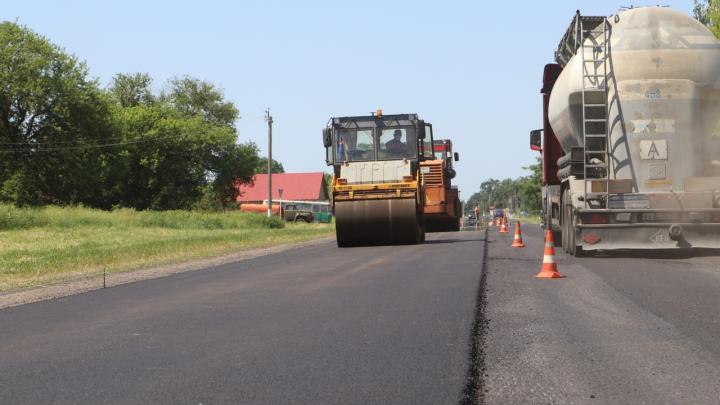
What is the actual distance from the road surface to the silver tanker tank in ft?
10.4

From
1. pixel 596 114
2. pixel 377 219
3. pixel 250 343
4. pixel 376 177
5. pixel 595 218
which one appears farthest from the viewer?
pixel 376 177

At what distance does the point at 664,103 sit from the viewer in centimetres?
1575

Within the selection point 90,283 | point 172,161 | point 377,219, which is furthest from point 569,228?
point 172,161

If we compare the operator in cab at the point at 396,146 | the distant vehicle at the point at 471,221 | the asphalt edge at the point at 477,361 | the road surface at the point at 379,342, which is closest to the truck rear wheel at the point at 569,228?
the road surface at the point at 379,342

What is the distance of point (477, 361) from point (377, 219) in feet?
54.9

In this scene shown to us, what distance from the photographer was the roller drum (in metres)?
22.9

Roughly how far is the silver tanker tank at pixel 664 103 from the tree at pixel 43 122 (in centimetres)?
4656

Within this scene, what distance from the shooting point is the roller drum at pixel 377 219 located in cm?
2289

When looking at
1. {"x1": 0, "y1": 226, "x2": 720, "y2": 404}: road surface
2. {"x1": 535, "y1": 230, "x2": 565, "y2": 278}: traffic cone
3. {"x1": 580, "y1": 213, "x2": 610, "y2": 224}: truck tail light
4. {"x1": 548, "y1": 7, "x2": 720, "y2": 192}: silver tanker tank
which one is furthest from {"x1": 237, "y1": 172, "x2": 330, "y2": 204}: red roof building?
{"x1": 0, "y1": 226, "x2": 720, "y2": 404}: road surface

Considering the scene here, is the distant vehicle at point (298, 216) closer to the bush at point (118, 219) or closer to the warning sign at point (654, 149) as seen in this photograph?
the bush at point (118, 219)

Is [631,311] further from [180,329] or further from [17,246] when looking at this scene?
[17,246]

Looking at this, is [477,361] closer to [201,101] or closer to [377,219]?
[377,219]

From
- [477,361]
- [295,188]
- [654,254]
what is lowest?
[477,361]

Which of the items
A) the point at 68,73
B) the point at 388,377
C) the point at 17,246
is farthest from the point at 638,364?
the point at 68,73
